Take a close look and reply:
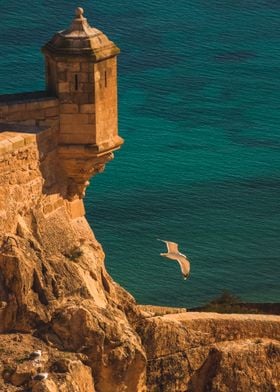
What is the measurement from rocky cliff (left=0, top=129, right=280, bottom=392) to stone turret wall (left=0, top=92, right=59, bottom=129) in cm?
35

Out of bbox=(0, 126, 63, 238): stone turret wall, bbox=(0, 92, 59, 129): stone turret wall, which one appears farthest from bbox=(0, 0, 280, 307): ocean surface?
bbox=(0, 92, 59, 129): stone turret wall

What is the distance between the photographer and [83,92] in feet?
111

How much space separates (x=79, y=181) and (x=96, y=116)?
5.53ft

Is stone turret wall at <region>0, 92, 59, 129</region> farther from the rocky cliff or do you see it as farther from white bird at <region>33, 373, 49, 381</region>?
white bird at <region>33, 373, 49, 381</region>

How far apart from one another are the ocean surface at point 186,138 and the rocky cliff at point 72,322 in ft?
45.4

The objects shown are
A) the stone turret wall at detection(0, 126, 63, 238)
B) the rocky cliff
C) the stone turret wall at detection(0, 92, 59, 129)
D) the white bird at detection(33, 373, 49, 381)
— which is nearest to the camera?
the white bird at detection(33, 373, 49, 381)

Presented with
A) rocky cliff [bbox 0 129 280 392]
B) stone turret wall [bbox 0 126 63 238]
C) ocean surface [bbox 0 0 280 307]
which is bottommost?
ocean surface [bbox 0 0 280 307]

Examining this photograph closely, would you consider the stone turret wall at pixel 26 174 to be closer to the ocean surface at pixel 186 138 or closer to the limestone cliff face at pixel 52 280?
the limestone cliff face at pixel 52 280

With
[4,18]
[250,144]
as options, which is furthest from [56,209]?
[4,18]

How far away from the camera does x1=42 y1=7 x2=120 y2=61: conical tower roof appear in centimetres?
3341

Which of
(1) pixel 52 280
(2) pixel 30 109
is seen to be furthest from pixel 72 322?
(2) pixel 30 109

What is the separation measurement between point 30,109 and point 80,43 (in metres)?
1.62

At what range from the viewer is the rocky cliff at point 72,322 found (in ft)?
105

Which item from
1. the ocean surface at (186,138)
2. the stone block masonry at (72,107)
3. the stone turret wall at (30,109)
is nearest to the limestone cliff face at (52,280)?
the stone block masonry at (72,107)
